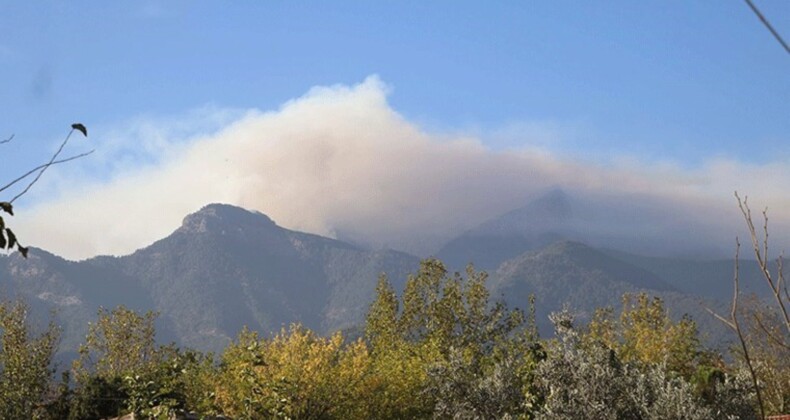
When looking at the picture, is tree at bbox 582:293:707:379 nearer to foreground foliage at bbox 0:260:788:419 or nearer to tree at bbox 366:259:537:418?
foreground foliage at bbox 0:260:788:419

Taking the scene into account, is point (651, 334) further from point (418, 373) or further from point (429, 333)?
point (418, 373)

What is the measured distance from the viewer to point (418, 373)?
35531mm

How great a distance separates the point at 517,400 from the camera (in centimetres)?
2609

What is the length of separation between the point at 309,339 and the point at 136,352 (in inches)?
1128

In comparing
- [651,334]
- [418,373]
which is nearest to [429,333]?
[651,334]

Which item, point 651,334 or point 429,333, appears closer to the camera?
point 651,334

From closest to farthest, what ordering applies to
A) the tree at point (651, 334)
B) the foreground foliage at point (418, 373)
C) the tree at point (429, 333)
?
the foreground foliage at point (418, 373), the tree at point (429, 333), the tree at point (651, 334)

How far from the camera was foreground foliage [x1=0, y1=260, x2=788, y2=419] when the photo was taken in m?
21.6

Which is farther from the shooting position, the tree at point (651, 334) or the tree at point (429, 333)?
the tree at point (651, 334)

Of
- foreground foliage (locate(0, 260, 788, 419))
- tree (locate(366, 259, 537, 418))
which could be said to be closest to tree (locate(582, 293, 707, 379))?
foreground foliage (locate(0, 260, 788, 419))

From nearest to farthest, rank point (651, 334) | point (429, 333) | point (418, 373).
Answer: point (418, 373) < point (651, 334) < point (429, 333)

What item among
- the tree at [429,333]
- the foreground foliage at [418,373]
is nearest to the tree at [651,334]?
the foreground foliage at [418,373]

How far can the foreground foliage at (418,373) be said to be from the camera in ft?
70.8

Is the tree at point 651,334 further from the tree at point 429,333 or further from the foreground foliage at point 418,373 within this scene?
the tree at point 429,333
